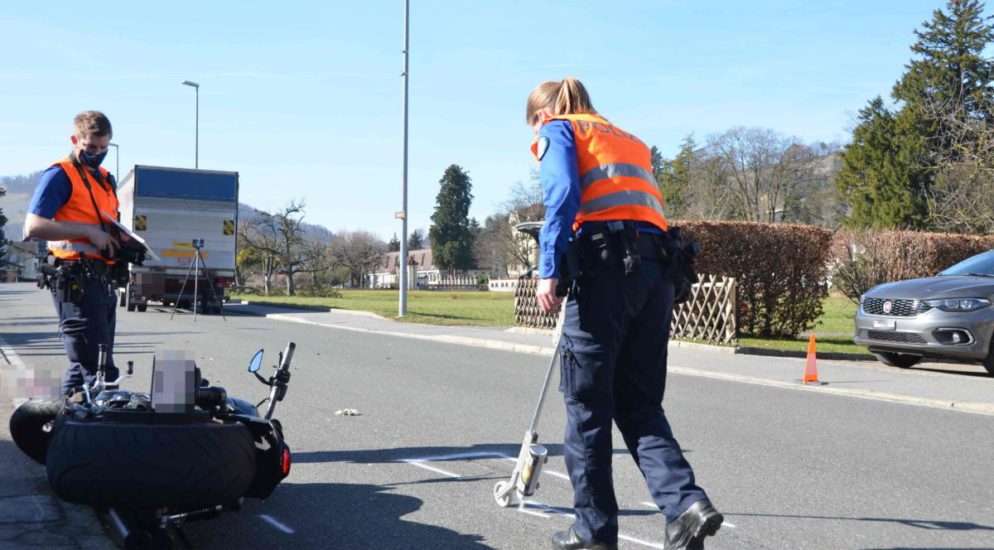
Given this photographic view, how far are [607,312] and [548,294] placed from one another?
248mm

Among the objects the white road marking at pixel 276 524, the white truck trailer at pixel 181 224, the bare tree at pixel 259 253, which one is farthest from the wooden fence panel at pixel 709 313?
the bare tree at pixel 259 253

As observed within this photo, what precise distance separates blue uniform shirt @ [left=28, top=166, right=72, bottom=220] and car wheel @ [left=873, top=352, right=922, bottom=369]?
11321 millimetres

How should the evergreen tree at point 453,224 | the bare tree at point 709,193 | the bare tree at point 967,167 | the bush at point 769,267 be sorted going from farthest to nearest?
the evergreen tree at point 453,224 → the bare tree at point 709,193 → the bare tree at point 967,167 → the bush at point 769,267

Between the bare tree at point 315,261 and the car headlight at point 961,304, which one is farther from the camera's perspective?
the bare tree at point 315,261

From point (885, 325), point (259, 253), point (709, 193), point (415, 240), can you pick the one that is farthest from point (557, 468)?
point (415, 240)

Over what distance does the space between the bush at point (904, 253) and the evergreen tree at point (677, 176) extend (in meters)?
53.6

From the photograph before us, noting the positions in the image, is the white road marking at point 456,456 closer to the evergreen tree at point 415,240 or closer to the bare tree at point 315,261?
the bare tree at point 315,261

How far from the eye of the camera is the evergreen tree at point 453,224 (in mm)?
113625

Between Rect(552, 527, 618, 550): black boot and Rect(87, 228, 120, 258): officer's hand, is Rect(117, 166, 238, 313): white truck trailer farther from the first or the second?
Rect(552, 527, 618, 550): black boot

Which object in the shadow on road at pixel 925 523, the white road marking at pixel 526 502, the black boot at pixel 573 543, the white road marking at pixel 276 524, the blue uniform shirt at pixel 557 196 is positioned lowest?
the shadow on road at pixel 925 523

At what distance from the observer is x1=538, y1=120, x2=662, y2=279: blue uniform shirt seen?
12.1 feet

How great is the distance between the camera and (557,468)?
588 cm

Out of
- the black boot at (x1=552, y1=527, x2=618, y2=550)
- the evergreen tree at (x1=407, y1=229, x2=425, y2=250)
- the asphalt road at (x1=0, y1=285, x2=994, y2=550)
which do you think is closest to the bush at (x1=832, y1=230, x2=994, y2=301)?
the asphalt road at (x1=0, y1=285, x2=994, y2=550)

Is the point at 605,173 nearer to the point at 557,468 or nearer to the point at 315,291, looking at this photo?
the point at 557,468
